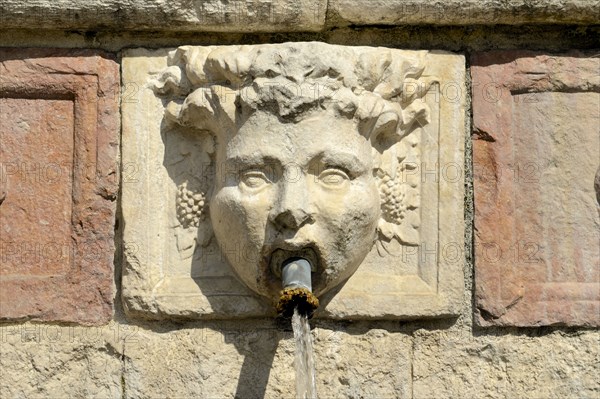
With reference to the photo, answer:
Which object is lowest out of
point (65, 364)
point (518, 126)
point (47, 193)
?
point (65, 364)

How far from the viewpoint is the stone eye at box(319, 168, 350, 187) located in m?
3.60

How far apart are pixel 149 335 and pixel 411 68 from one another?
3.28ft

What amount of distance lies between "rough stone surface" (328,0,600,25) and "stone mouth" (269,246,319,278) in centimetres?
65

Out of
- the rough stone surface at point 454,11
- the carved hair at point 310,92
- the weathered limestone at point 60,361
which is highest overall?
the rough stone surface at point 454,11

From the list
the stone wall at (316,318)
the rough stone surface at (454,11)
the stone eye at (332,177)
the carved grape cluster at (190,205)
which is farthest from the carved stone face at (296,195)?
the rough stone surface at (454,11)

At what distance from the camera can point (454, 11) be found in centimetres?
375

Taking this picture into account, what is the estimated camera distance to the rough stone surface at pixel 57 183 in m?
3.73

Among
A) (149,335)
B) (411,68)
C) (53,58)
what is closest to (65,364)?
(149,335)

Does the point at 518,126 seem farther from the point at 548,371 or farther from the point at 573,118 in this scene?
the point at 548,371

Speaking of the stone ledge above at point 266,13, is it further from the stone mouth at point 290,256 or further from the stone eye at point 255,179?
the stone mouth at point 290,256

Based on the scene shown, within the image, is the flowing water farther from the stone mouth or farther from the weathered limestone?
the weathered limestone

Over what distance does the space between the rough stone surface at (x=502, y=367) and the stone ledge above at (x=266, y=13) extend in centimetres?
86

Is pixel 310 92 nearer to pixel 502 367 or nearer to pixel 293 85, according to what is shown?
pixel 293 85

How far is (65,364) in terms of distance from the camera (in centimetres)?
372
